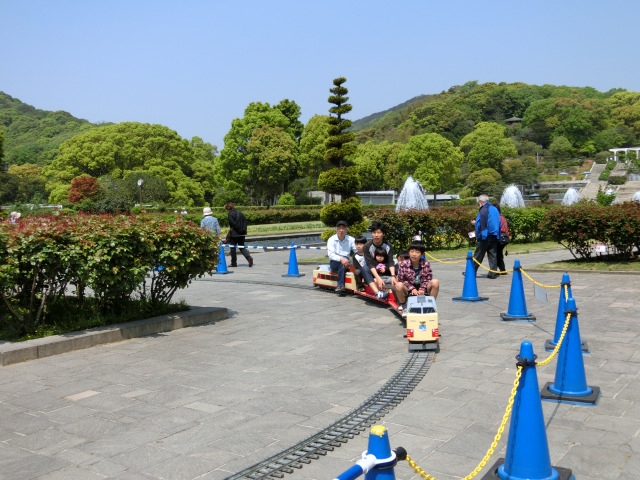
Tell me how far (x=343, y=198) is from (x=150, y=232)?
43.5 feet

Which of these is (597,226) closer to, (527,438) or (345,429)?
(345,429)

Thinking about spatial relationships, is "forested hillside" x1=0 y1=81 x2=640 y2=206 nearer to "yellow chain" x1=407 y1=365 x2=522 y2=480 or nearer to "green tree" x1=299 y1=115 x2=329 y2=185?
"green tree" x1=299 y1=115 x2=329 y2=185

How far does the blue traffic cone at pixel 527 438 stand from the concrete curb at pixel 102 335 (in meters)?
5.39

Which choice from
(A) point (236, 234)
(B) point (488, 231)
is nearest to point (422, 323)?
(B) point (488, 231)

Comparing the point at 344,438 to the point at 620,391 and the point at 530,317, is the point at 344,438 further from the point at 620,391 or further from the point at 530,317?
the point at 530,317

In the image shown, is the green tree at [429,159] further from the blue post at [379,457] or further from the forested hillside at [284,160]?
the blue post at [379,457]

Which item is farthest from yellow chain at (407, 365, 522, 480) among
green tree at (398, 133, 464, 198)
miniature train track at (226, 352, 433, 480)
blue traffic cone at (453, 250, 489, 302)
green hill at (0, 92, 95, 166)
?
green hill at (0, 92, 95, 166)

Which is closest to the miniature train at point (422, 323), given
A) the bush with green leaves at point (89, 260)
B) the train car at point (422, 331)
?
the train car at point (422, 331)

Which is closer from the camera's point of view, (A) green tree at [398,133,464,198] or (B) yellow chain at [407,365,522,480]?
(B) yellow chain at [407,365,522,480]

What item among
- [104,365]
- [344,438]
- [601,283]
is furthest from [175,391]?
[601,283]

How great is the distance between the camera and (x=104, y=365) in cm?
705

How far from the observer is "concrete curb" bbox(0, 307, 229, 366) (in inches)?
283

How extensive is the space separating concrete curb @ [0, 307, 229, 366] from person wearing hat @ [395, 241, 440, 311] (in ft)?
8.87

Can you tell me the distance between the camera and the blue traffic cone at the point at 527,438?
12.2 ft
